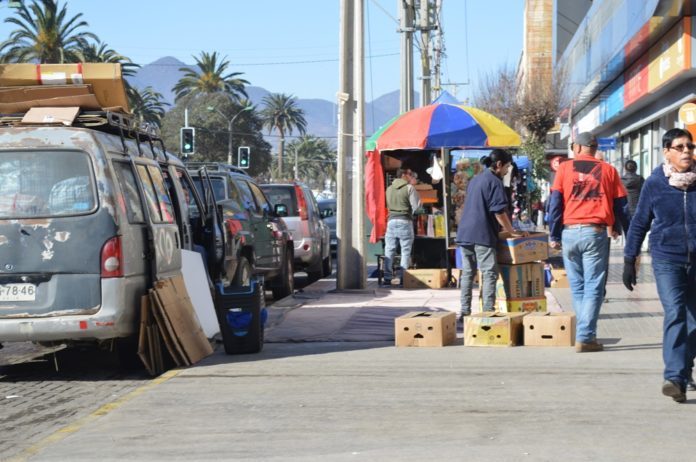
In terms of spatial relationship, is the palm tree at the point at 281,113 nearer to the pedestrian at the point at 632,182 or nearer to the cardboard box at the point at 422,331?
the pedestrian at the point at 632,182

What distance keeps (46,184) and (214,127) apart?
75767 mm

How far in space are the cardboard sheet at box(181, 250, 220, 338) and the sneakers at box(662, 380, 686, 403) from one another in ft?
15.8

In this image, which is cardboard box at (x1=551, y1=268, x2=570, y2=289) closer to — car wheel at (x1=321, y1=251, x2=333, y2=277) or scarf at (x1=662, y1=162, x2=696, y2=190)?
car wheel at (x1=321, y1=251, x2=333, y2=277)

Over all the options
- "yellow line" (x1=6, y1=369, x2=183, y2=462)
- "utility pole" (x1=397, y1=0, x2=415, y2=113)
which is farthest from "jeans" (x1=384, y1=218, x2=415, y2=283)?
"utility pole" (x1=397, y1=0, x2=415, y2=113)

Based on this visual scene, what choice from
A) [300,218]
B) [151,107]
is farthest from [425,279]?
[151,107]

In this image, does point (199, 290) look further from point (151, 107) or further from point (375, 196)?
point (151, 107)

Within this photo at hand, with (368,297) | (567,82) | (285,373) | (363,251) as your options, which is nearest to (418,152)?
(363,251)

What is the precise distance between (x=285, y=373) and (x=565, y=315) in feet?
A: 9.95

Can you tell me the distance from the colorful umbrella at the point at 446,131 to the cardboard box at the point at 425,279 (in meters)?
1.99

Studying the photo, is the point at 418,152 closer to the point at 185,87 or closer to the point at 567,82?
the point at 567,82

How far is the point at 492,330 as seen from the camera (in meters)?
10.9

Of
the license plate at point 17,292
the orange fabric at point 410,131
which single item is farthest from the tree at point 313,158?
the license plate at point 17,292

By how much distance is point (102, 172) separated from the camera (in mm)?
9195

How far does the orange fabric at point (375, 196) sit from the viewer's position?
19469mm
